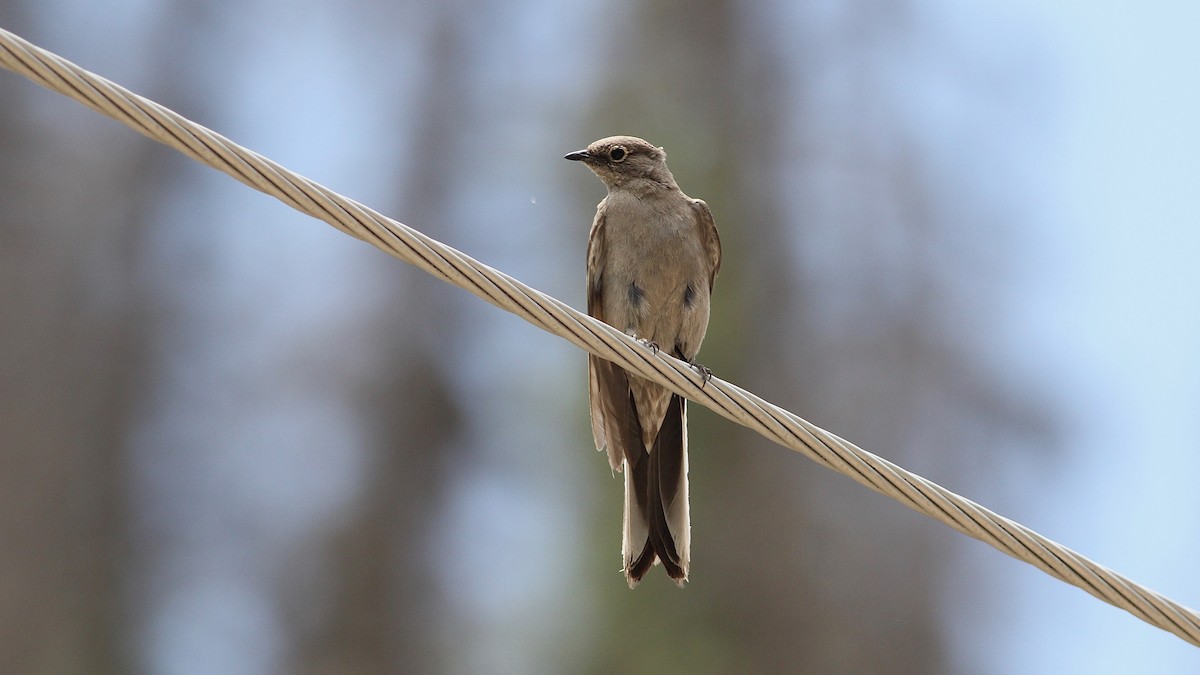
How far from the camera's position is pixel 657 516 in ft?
20.1

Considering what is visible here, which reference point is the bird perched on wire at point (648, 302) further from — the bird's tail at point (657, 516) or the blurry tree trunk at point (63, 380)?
the blurry tree trunk at point (63, 380)

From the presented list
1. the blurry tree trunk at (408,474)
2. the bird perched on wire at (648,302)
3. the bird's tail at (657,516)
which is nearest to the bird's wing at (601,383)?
the bird perched on wire at (648,302)

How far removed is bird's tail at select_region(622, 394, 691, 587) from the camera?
599cm

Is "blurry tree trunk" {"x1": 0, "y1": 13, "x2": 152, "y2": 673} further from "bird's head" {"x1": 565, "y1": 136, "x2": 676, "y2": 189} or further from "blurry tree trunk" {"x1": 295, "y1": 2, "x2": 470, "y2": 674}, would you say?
"bird's head" {"x1": 565, "y1": 136, "x2": 676, "y2": 189}

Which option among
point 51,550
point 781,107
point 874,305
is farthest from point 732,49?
point 51,550

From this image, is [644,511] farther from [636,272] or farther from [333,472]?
[333,472]

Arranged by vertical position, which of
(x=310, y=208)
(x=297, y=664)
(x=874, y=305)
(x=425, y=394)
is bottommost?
(x=297, y=664)

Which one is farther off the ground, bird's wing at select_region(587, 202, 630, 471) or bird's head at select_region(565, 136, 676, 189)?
bird's head at select_region(565, 136, 676, 189)

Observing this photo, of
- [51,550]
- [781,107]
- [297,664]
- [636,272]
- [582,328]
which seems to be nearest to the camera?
[582,328]

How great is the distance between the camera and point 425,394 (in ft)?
56.5

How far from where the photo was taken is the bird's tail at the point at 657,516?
5.99m

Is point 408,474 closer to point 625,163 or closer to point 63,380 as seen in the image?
point 63,380

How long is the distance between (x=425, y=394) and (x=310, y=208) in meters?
13.9

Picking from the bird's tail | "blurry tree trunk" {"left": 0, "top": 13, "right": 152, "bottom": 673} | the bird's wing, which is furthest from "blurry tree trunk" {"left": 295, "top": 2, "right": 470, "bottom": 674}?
the bird's tail
